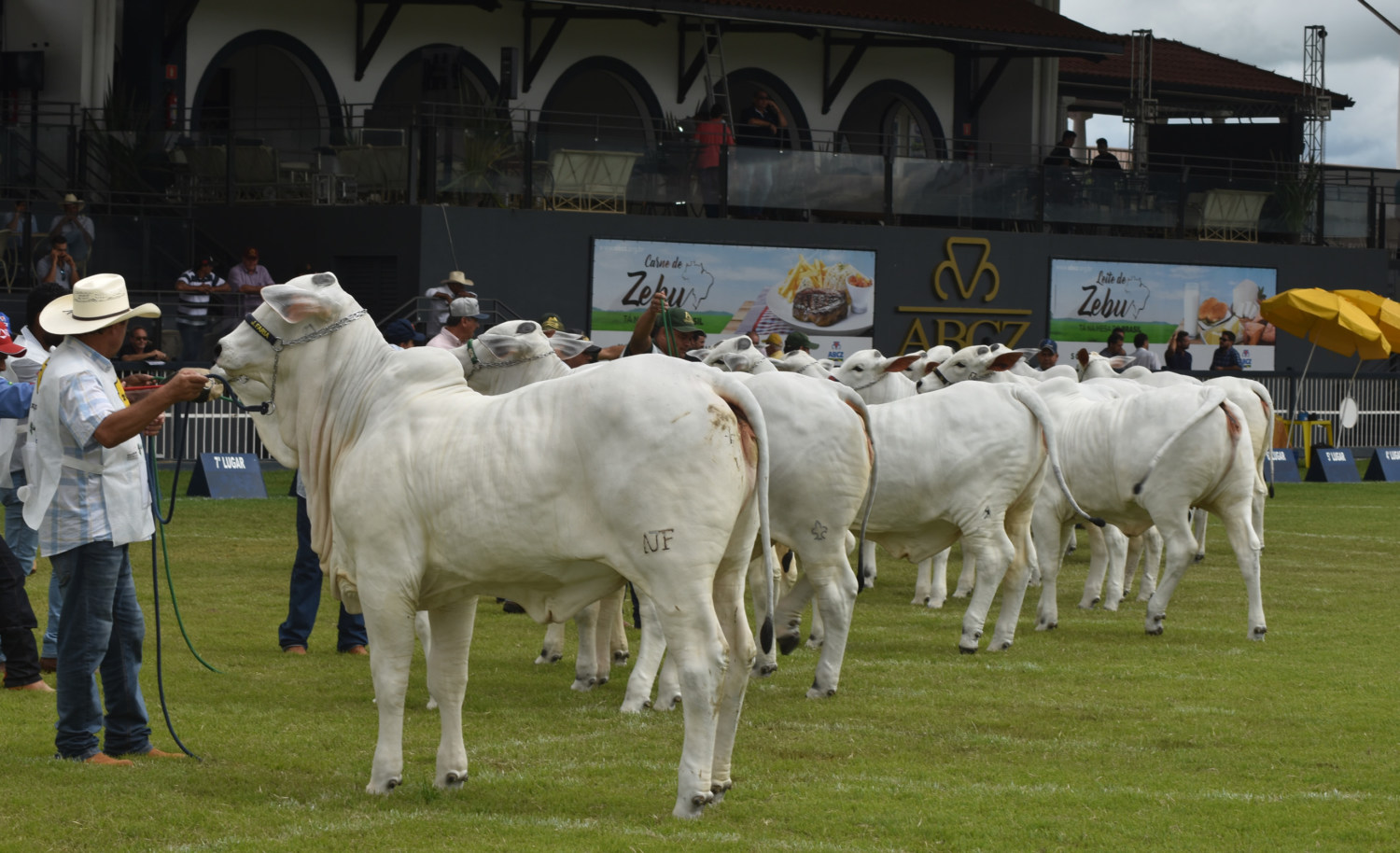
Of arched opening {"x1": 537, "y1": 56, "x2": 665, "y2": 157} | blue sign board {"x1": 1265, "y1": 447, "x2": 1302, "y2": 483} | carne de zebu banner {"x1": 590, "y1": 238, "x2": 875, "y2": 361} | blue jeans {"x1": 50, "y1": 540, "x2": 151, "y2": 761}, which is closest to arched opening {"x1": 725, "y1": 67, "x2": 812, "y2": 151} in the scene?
arched opening {"x1": 537, "y1": 56, "x2": 665, "y2": 157}

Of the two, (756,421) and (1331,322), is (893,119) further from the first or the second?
(756,421)

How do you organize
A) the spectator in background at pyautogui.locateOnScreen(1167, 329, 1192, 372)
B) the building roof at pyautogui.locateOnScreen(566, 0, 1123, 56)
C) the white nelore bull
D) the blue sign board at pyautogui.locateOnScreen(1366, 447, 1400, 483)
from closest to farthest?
the white nelore bull, the blue sign board at pyautogui.locateOnScreen(1366, 447, 1400, 483), the spectator in background at pyautogui.locateOnScreen(1167, 329, 1192, 372), the building roof at pyautogui.locateOnScreen(566, 0, 1123, 56)

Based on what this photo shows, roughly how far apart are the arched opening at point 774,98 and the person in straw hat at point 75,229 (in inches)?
514

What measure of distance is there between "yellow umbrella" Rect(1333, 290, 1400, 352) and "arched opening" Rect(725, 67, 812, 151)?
10324 millimetres

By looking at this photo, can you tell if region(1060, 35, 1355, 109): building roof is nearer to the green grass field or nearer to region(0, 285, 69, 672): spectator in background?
the green grass field

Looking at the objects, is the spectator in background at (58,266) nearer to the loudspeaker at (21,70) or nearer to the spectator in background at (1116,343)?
the loudspeaker at (21,70)

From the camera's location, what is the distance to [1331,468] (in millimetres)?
28453

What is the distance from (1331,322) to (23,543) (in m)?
20.9

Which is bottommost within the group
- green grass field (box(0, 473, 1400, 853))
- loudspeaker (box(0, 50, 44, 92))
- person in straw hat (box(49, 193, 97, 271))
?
green grass field (box(0, 473, 1400, 853))

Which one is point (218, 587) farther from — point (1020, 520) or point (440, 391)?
point (440, 391)

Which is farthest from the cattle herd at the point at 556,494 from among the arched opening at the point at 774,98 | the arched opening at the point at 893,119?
the arched opening at the point at 893,119

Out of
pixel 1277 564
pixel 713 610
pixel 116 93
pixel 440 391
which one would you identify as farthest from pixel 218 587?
pixel 116 93

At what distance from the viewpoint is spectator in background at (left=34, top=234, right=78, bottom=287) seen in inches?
904

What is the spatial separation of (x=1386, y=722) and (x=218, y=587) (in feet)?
30.6
